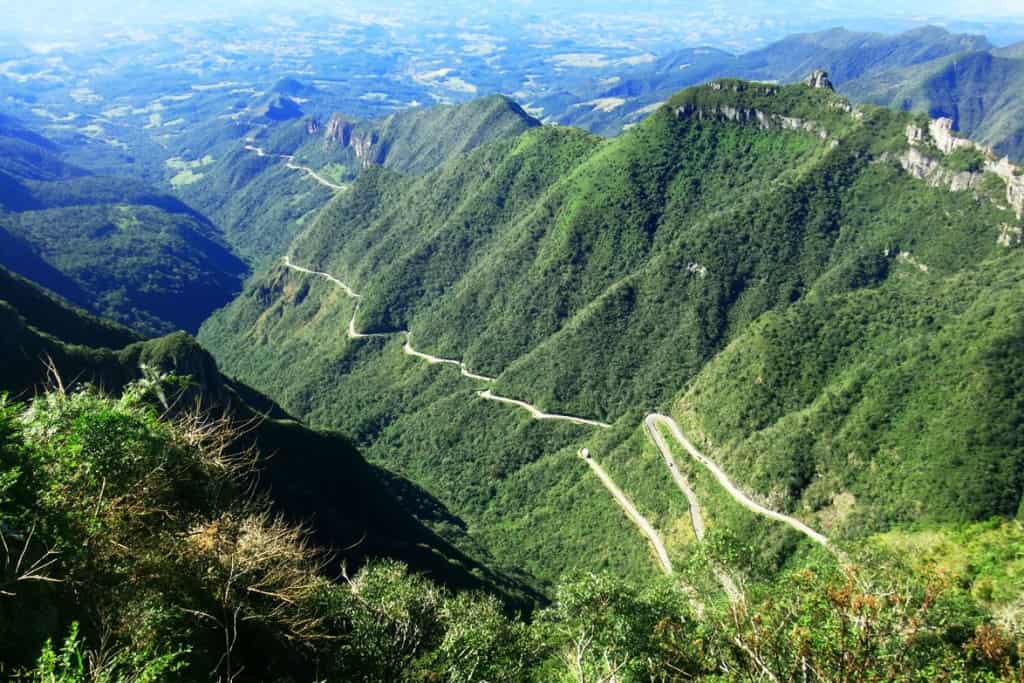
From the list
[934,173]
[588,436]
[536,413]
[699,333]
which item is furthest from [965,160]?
[536,413]

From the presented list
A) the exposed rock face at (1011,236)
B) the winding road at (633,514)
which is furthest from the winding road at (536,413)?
the exposed rock face at (1011,236)

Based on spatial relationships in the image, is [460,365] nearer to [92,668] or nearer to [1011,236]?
[1011,236]

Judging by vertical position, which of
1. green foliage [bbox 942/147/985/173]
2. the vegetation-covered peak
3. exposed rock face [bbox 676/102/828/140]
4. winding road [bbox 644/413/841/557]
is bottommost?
winding road [bbox 644/413/841/557]

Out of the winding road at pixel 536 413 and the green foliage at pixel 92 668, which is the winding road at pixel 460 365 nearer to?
the winding road at pixel 536 413

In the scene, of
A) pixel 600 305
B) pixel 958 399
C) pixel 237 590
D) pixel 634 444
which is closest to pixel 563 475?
pixel 634 444

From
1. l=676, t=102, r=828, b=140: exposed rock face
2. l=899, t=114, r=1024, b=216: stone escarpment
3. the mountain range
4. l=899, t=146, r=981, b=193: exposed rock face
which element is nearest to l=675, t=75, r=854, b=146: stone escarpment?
l=676, t=102, r=828, b=140: exposed rock face

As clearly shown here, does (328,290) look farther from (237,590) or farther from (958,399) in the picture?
(237,590)

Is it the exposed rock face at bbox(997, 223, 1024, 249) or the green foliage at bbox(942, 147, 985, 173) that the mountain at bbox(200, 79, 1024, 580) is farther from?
the exposed rock face at bbox(997, 223, 1024, 249)

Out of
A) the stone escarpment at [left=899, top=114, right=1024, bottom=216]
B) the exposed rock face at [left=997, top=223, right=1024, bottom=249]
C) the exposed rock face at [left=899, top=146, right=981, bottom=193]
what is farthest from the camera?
the exposed rock face at [left=899, top=146, right=981, bottom=193]
